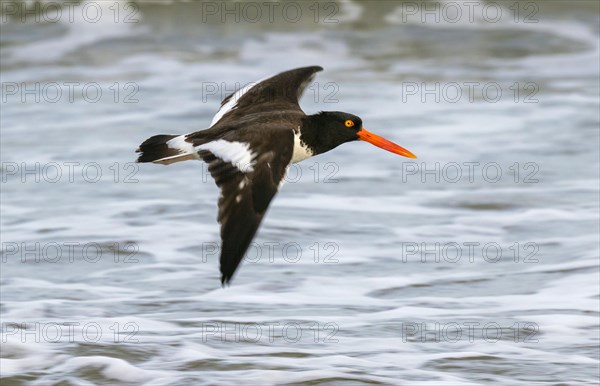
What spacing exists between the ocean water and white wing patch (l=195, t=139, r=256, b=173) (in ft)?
4.05

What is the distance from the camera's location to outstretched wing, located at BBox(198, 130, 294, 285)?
218 inches

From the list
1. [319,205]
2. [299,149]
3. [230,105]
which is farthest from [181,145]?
[319,205]

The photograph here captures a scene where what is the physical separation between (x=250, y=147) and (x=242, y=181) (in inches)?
10.6

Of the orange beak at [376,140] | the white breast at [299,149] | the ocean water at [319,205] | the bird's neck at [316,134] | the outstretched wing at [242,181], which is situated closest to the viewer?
the outstretched wing at [242,181]

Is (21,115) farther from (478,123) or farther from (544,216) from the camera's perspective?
(544,216)

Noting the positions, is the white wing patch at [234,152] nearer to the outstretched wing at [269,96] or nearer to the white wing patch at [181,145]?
the white wing patch at [181,145]

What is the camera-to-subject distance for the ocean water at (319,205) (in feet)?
22.9

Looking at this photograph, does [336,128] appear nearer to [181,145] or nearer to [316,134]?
[316,134]

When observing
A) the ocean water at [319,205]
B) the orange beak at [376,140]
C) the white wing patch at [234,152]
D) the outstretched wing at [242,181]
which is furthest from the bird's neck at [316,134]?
the ocean water at [319,205]

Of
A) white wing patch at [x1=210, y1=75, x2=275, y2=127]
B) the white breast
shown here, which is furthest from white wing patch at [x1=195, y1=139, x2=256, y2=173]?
white wing patch at [x1=210, y1=75, x2=275, y2=127]

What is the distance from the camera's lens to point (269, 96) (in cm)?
766

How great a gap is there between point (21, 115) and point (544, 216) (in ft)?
19.7

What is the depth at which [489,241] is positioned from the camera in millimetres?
9406


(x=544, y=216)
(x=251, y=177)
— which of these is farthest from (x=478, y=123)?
(x=251, y=177)
